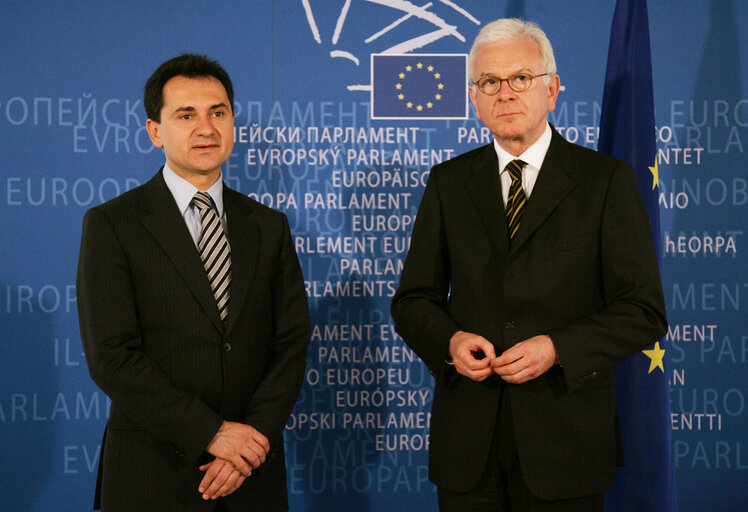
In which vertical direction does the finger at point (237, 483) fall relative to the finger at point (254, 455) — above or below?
below

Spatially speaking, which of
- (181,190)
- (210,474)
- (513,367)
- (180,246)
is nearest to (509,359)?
(513,367)

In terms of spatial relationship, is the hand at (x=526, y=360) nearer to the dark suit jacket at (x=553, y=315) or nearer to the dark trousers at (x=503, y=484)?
the dark suit jacket at (x=553, y=315)

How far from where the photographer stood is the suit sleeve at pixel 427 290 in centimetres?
186

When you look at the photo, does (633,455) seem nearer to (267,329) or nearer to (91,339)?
(267,329)

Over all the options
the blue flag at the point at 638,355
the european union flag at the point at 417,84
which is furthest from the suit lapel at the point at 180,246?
the blue flag at the point at 638,355

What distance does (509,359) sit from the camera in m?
1.69

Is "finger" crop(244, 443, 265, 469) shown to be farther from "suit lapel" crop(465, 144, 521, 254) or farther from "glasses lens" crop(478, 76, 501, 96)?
"glasses lens" crop(478, 76, 501, 96)

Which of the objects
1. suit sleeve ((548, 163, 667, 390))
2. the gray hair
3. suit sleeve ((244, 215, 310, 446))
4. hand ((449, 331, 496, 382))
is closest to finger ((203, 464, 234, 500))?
suit sleeve ((244, 215, 310, 446))

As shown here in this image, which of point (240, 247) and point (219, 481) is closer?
point (219, 481)

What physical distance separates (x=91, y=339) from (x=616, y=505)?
6.33 ft

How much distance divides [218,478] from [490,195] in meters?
1.06

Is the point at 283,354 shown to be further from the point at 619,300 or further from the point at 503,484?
the point at 619,300

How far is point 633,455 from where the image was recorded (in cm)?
256

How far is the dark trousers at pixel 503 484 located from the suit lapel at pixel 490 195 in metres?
0.43
